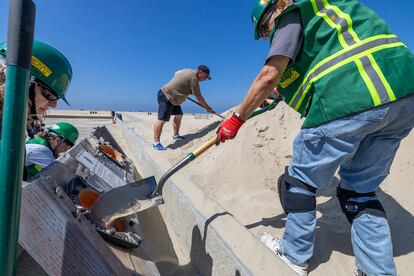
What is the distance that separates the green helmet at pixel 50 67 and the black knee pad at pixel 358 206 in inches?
77.2

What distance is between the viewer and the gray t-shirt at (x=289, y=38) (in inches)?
59.1

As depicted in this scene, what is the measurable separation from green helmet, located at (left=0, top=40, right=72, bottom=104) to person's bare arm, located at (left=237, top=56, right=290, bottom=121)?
1207 millimetres

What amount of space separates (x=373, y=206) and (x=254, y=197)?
115 centimetres

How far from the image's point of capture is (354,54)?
53.9 inches

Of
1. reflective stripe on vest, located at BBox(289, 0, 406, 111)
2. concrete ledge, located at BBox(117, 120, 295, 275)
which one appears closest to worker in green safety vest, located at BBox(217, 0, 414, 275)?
reflective stripe on vest, located at BBox(289, 0, 406, 111)

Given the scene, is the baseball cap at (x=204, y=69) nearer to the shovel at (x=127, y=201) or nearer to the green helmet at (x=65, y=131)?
the green helmet at (x=65, y=131)

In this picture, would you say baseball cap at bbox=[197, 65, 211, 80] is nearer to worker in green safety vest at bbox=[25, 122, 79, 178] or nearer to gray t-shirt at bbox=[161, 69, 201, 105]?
gray t-shirt at bbox=[161, 69, 201, 105]

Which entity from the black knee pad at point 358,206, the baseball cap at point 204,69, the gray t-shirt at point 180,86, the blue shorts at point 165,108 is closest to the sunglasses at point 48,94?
the black knee pad at point 358,206

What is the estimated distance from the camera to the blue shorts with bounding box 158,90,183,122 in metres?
5.27

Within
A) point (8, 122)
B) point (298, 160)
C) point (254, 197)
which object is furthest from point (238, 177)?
point (8, 122)

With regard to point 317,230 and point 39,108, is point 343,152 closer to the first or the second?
point 317,230

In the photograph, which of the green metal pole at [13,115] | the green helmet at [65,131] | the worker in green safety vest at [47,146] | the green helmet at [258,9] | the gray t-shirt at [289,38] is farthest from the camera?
the green helmet at [65,131]

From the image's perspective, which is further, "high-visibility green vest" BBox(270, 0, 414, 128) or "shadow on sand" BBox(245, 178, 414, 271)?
"shadow on sand" BBox(245, 178, 414, 271)

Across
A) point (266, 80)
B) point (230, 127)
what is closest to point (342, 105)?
point (266, 80)
